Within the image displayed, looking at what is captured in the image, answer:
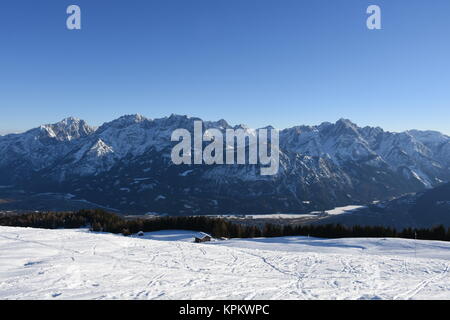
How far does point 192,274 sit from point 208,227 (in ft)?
323

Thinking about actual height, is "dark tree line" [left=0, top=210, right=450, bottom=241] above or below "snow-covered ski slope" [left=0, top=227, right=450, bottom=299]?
below

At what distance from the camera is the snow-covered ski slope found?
2547cm

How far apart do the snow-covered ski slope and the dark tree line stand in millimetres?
54753

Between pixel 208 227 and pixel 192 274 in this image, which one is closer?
pixel 192 274

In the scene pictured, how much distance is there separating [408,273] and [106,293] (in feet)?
91.1

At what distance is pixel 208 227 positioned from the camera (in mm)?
130250

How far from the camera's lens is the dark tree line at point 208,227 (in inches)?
4112

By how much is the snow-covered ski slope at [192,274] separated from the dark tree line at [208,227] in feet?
180

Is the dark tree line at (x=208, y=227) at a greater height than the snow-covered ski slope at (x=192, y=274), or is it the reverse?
the snow-covered ski slope at (x=192, y=274)

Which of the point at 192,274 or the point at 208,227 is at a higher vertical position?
the point at 192,274
